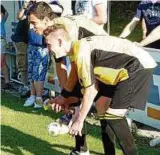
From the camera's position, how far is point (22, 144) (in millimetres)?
5676

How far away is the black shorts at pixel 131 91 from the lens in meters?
4.08

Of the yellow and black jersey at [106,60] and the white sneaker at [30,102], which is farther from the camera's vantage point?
the white sneaker at [30,102]

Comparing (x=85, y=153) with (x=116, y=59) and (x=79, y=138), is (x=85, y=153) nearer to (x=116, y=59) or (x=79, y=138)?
(x=79, y=138)

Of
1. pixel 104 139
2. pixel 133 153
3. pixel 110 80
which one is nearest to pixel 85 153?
pixel 104 139

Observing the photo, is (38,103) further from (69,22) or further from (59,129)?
(69,22)

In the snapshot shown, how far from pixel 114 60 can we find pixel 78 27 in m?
0.67

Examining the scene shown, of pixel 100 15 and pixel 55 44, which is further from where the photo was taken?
pixel 100 15

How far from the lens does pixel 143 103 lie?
4188mm

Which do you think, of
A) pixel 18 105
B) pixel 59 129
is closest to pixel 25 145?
pixel 59 129

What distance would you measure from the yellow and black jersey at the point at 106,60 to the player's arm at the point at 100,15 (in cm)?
147

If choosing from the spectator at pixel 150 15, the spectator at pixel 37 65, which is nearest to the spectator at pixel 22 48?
the spectator at pixel 37 65

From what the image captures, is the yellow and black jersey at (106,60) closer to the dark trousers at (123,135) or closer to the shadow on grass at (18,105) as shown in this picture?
the dark trousers at (123,135)

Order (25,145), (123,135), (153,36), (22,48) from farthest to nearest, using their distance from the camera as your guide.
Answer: (22,48) < (25,145) < (153,36) < (123,135)

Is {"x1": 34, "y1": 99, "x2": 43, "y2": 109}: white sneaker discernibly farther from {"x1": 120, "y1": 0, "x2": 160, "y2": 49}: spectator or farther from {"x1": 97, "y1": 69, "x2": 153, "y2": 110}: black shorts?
{"x1": 97, "y1": 69, "x2": 153, "y2": 110}: black shorts
